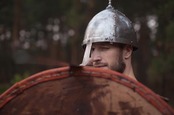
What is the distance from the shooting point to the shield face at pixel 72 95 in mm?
2170

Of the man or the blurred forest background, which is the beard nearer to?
the man

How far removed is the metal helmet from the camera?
3570 mm

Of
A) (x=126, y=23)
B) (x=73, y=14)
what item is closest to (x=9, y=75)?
(x=73, y=14)

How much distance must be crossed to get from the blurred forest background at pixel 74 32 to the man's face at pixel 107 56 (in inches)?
246

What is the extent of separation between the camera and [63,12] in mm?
26578

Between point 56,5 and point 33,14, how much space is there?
167cm

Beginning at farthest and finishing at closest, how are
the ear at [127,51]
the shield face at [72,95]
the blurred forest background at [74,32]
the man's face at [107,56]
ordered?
1. the blurred forest background at [74,32]
2. the ear at [127,51]
3. the man's face at [107,56]
4. the shield face at [72,95]

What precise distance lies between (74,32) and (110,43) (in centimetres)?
1783

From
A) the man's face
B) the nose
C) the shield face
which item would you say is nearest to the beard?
the man's face

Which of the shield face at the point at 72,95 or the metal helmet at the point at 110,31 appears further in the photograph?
the metal helmet at the point at 110,31

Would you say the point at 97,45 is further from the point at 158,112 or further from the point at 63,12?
the point at 63,12

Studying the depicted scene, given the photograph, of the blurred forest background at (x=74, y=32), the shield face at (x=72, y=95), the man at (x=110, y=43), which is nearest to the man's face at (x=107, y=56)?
the man at (x=110, y=43)

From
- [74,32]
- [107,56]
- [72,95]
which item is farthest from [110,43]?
[74,32]

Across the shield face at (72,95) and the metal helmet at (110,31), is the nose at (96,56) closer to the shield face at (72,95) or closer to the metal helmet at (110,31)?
the metal helmet at (110,31)
